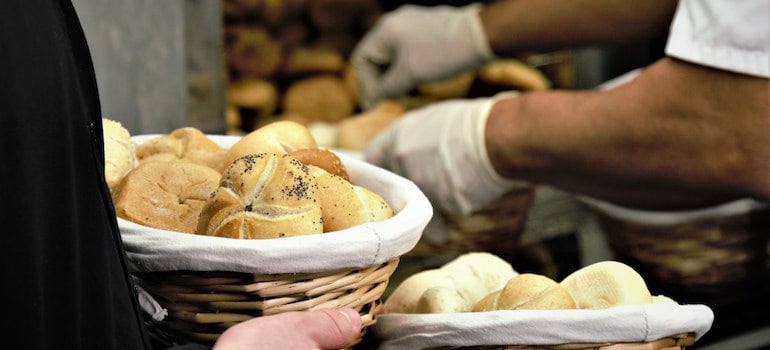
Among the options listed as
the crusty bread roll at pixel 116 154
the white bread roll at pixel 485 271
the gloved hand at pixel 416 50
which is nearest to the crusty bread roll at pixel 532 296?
the white bread roll at pixel 485 271

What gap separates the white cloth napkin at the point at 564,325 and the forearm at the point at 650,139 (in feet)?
2.66

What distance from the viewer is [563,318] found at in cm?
101

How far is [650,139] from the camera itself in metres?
1.93

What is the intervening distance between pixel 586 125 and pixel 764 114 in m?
0.38

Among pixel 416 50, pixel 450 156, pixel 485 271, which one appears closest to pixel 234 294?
pixel 485 271

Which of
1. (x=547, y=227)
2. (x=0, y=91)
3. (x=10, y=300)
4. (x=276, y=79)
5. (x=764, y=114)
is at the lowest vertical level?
(x=547, y=227)

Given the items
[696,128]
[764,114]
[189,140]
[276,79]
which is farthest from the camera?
[276,79]

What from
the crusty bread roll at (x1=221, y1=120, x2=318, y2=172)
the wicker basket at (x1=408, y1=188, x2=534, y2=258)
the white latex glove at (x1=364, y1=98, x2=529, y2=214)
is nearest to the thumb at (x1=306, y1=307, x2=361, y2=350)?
the crusty bread roll at (x1=221, y1=120, x2=318, y2=172)

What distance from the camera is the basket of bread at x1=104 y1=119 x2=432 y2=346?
0.95 m

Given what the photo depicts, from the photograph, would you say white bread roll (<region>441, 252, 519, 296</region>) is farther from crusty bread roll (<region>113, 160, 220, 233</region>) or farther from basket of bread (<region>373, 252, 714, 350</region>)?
crusty bread roll (<region>113, 160, 220, 233</region>)

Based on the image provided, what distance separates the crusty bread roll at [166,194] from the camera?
105 centimetres

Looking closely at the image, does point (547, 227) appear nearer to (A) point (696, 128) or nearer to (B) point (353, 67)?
(B) point (353, 67)

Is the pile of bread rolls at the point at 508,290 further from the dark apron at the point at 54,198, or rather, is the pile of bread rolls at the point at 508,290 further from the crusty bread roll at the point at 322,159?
the dark apron at the point at 54,198

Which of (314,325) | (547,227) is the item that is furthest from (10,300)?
(547,227)
